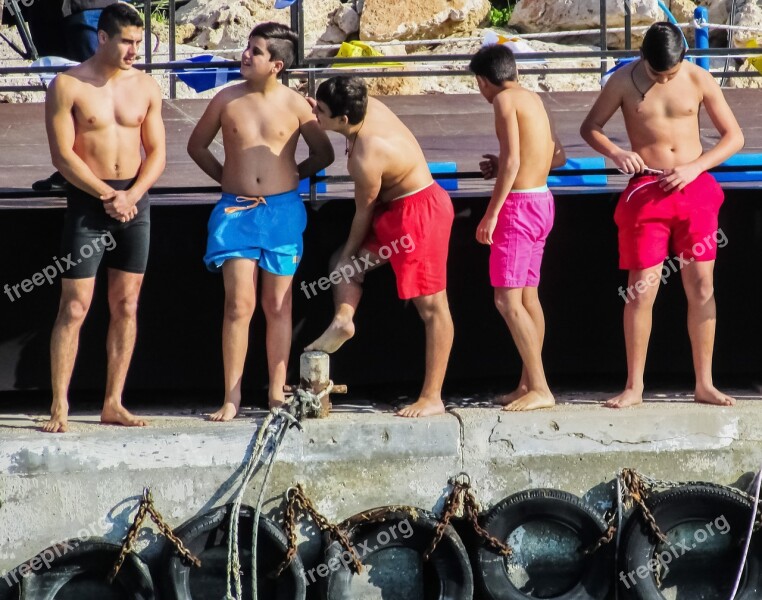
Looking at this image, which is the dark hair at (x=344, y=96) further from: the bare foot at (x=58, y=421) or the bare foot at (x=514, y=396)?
the bare foot at (x=58, y=421)

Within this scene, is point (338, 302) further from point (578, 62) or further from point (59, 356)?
point (578, 62)

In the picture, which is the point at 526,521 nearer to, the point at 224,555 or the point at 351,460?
the point at 351,460

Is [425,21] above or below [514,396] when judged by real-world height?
above

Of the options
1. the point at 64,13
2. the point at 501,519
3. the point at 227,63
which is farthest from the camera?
the point at 64,13

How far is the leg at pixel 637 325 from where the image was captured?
524 cm

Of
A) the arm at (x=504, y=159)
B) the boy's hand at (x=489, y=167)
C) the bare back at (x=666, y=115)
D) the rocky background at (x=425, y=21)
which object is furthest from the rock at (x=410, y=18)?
the arm at (x=504, y=159)

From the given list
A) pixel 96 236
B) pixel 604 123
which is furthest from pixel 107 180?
pixel 604 123

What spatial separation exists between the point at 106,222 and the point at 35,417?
3.51ft

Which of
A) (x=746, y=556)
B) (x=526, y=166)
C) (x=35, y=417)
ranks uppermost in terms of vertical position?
(x=526, y=166)

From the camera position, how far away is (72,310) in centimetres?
496

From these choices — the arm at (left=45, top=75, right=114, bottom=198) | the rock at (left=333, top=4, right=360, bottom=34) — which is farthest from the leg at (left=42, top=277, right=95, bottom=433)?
the rock at (left=333, top=4, right=360, bottom=34)

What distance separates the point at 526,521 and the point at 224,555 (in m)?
1.32

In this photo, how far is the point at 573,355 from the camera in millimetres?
5777

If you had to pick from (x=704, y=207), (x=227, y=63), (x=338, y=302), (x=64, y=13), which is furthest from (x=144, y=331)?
(x=64, y=13)
